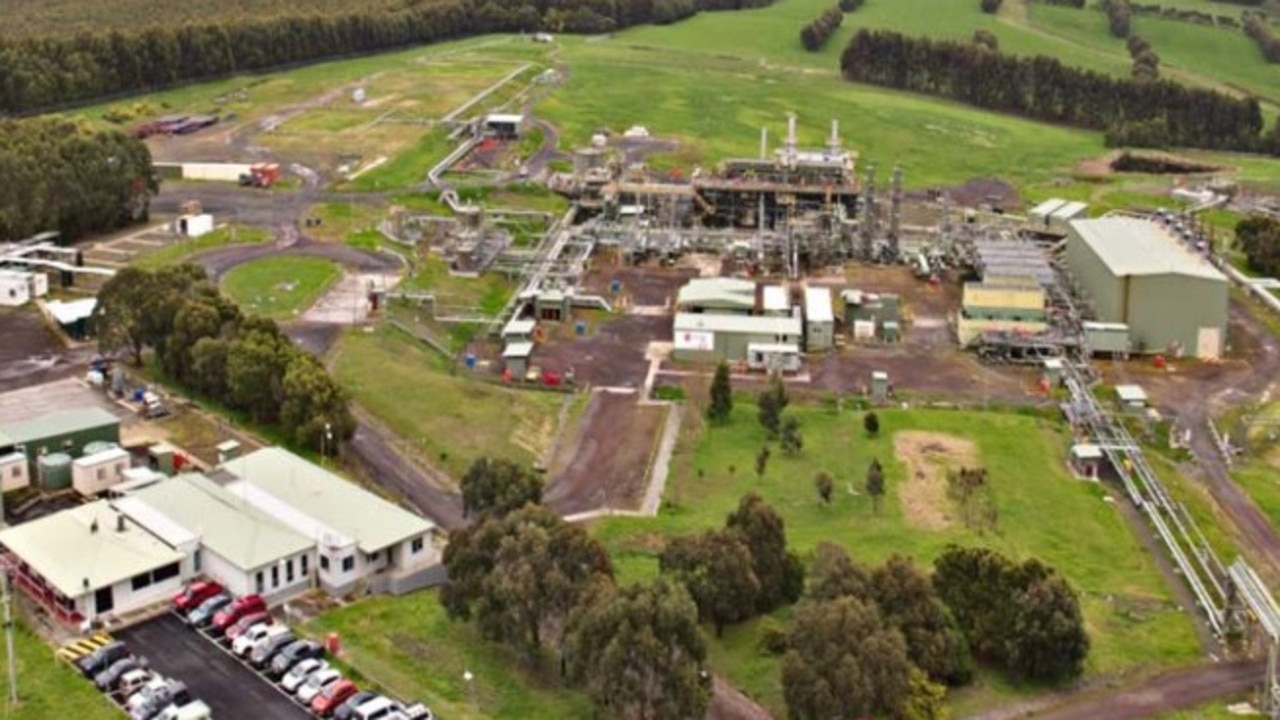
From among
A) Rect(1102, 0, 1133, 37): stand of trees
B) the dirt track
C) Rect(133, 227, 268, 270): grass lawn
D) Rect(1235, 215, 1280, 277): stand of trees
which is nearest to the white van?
the dirt track

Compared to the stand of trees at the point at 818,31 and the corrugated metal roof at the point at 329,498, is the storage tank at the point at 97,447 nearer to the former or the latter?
the corrugated metal roof at the point at 329,498

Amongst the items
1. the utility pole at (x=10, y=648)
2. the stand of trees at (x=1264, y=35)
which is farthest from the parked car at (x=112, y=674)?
the stand of trees at (x=1264, y=35)

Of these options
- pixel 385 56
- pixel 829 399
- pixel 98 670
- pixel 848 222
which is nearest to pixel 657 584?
pixel 98 670

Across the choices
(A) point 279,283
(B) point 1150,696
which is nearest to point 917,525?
(B) point 1150,696

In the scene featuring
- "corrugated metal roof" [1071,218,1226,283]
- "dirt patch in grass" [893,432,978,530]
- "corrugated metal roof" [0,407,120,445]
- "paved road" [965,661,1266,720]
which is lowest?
"paved road" [965,661,1266,720]

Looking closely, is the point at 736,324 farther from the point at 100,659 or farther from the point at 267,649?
the point at 100,659

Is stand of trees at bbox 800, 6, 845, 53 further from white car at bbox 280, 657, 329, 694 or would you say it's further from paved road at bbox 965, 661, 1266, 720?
white car at bbox 280, 657, 329, 694
